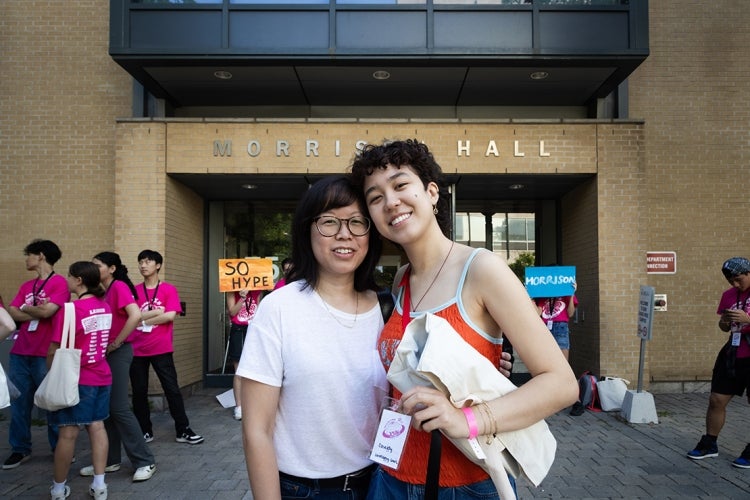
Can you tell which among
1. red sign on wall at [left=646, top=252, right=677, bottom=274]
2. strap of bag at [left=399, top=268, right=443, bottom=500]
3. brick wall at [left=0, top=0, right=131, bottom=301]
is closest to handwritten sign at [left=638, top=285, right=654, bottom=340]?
red sign on wall at [left=646, top=252, right=677, bottom=274]

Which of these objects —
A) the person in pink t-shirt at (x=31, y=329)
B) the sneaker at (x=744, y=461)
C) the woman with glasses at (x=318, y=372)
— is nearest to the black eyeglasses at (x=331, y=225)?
the woman with glasses at (x=318, y=372)

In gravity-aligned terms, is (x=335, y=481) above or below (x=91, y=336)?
below

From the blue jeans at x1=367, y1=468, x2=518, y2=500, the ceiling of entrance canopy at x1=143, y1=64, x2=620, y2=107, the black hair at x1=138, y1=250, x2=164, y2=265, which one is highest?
the ceiling of entrance canopy at x1=143, y1=64, x2=620, y2=107

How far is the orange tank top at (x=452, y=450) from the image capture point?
1.75m

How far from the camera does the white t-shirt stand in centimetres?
188

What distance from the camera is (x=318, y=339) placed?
192 centimetres

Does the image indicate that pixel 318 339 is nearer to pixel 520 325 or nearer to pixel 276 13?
pixel 520 325

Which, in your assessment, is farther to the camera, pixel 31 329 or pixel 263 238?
pixel 263 238

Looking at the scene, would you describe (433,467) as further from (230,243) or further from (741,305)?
(230,243)

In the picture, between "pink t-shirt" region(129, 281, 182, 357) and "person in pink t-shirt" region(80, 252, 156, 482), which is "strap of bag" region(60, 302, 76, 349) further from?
"pink t-shirt" region(129, 281, 182, 357)

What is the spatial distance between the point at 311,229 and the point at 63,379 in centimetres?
343

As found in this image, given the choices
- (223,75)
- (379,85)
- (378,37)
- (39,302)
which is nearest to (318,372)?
(39,302)

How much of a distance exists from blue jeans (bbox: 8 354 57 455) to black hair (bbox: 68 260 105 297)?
5.86 feet

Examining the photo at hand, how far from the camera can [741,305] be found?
5.83 m
